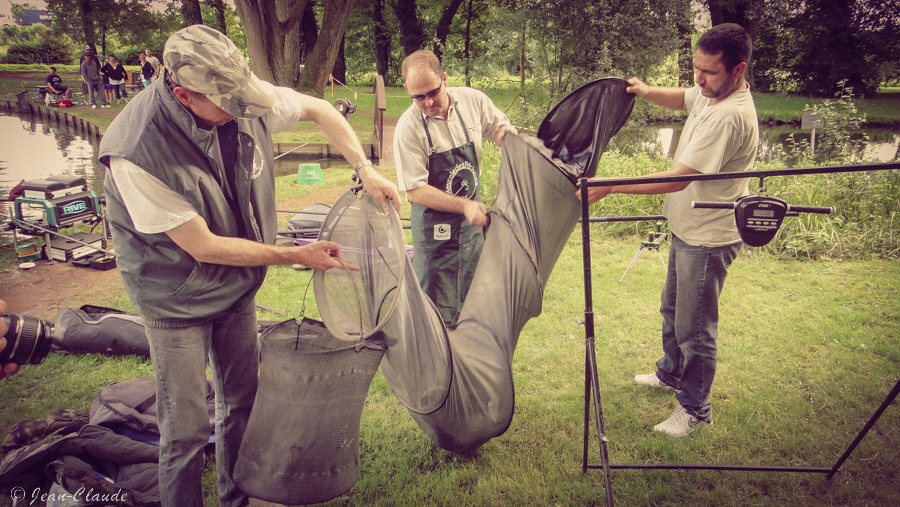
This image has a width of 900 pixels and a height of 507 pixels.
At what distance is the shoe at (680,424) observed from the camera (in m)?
2.87

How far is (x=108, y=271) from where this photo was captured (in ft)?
17.3

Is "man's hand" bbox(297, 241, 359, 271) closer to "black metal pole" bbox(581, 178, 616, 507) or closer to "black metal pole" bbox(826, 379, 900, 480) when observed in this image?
"black metal pole" bbox(581, 178, 616, 507)

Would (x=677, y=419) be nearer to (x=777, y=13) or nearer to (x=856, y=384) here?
(x=856, y=384)

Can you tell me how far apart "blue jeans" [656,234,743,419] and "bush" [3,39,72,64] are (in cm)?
4916

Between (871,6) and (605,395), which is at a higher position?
(871,6)

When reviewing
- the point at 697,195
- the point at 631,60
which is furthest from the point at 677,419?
the point at 631,60

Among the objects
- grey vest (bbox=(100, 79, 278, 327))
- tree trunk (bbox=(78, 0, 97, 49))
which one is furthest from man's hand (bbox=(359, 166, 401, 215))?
tree trunk (bbox=(78, 0, 97, 49))

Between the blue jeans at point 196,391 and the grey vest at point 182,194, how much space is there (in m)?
0.11

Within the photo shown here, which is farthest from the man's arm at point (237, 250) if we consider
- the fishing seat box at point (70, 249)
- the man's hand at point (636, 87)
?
the fishing seat box at point (70, 249)

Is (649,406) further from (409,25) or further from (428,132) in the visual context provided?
(409,25)

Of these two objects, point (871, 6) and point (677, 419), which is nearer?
point (677, 419)

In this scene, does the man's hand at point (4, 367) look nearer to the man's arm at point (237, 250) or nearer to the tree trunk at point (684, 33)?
the man's arm at point (237, 250)

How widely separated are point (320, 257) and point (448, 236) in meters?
1.14

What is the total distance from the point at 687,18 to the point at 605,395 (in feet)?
38.6
